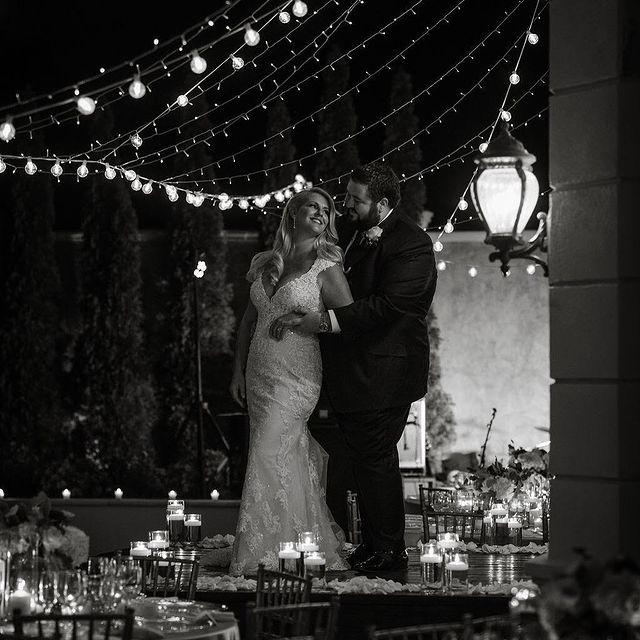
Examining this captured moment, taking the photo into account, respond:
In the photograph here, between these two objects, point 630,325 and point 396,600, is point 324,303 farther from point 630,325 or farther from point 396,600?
point 630,325

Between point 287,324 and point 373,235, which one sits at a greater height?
point 373,235

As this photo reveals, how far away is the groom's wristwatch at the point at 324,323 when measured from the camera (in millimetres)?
6996

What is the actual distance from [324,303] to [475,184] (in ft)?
6.75

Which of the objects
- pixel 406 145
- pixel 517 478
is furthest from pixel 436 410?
pixel 517 478

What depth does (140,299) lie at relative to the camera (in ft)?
58.1

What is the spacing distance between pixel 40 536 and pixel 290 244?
294 cm

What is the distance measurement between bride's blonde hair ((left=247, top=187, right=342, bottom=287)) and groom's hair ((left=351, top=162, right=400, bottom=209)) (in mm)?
220

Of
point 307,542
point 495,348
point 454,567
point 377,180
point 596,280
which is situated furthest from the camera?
point 495,348

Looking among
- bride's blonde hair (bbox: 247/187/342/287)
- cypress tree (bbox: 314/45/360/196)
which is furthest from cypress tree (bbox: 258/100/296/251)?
bride's blonde hair (bbox: 247/187/342/287)

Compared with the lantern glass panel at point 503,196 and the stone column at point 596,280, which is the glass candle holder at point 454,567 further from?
the lantern glass panel at point 503,196

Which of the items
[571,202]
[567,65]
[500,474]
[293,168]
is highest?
[293,168]

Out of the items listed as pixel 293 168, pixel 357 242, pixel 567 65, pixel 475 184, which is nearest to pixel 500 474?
pixel 357 242

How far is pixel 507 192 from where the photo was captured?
525cm

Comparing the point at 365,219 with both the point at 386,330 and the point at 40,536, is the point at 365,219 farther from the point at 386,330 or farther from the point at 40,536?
the point at 40,536
